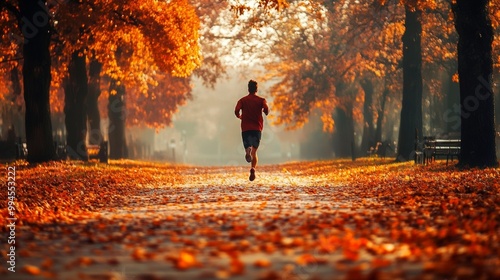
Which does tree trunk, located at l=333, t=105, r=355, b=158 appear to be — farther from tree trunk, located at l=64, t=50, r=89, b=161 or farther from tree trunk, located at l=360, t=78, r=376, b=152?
tree trunk, located at l=64, t=50, r=89, b=161

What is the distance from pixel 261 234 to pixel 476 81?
56.5 feet

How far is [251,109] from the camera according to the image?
21.0m

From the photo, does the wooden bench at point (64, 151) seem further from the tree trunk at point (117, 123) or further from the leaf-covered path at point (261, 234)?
the leaf-covered path at point (261, 234)

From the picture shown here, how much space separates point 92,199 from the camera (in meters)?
17.4

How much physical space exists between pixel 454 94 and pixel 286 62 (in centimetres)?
1133

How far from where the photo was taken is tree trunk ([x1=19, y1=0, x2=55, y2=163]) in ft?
95.2

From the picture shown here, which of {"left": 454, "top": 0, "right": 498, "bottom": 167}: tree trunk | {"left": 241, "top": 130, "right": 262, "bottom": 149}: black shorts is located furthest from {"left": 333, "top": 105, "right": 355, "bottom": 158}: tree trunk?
{"left": 241, "top": 130, "right": 262, "bottom": 149}: black shorts

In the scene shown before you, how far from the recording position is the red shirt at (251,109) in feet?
68.5

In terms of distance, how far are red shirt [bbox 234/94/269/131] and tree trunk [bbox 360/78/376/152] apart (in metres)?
30.2

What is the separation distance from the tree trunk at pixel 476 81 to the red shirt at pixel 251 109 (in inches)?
289

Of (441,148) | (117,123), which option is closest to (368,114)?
(117,123)

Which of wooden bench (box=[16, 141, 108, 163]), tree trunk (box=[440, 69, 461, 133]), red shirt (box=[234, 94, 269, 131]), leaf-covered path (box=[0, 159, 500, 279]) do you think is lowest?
leaf-covered path (box=[0, 159, 500, 279])

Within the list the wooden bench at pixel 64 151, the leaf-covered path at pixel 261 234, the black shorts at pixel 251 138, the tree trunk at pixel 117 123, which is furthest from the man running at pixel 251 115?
the tree trunk at pixel 117 123

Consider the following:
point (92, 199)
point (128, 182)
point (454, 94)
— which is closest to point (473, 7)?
point (128, 182)
